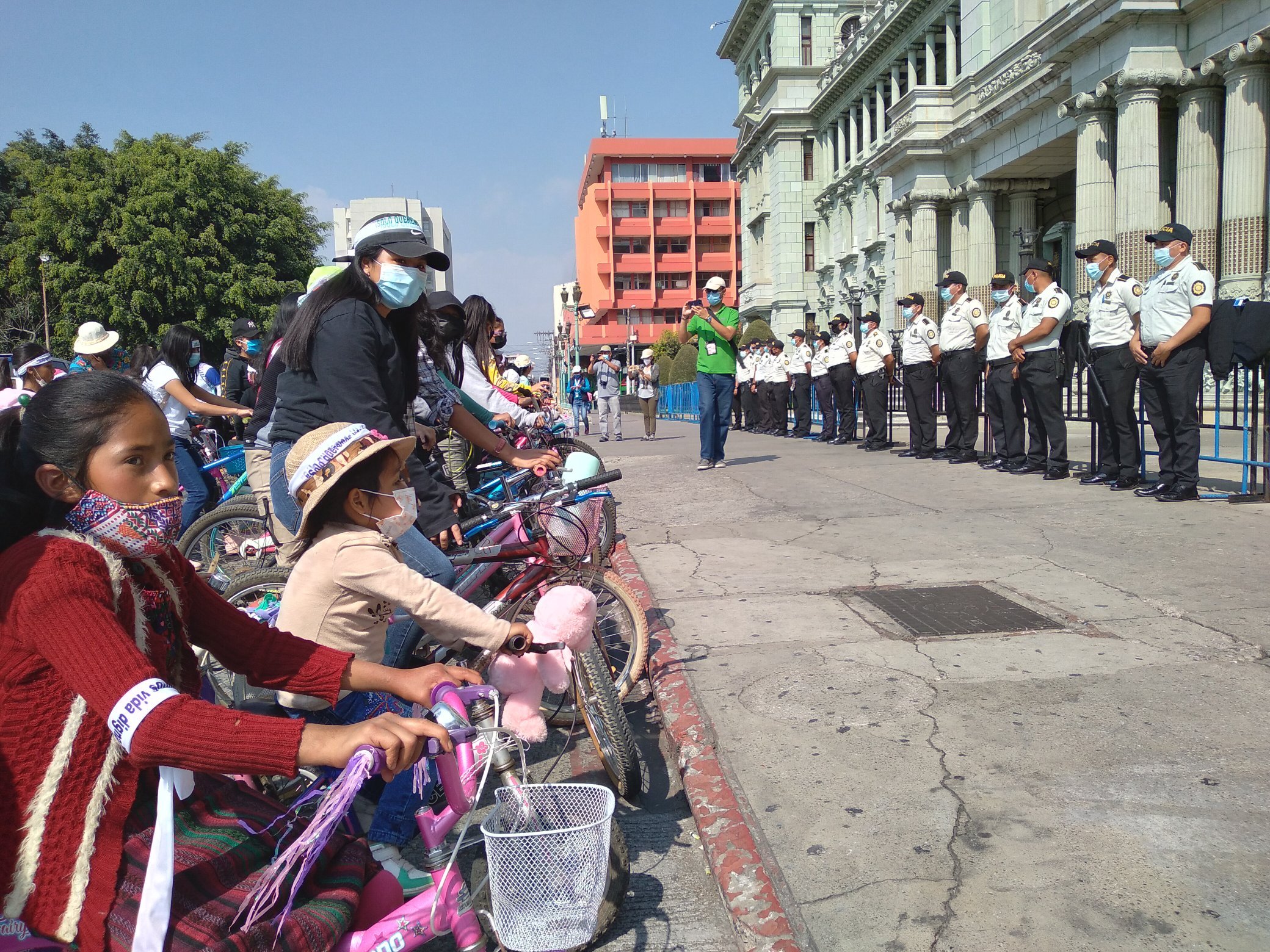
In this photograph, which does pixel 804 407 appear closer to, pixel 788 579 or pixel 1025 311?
pixel 1025 311

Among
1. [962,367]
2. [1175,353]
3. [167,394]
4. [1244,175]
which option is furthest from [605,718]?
[1244,175]

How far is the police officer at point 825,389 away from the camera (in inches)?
653

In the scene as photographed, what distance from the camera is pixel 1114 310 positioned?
8.69 m

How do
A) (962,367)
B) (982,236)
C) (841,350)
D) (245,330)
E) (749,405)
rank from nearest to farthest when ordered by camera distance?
(245,330)
(962,367)
(841,350)
(749,405)
(982,236)

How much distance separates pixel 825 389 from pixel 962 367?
5089 mm

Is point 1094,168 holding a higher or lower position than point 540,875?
higher

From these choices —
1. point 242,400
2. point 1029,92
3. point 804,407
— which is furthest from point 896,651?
point 1029,92

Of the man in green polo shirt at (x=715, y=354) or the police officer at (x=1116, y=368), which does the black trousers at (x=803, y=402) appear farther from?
the police officer at (x=1116, y=368)

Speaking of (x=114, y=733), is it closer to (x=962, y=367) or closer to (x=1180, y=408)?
(x=1180, y=408)

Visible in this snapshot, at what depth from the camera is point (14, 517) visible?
182 centimetres

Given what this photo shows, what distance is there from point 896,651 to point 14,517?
367 cm

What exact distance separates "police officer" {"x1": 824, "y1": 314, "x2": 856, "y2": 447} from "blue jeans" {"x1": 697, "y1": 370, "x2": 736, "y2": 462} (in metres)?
4.33

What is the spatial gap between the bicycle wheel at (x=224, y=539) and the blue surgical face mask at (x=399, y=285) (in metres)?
Result: 2.72

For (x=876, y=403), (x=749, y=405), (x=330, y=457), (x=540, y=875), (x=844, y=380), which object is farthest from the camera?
(x=749, y=405)
